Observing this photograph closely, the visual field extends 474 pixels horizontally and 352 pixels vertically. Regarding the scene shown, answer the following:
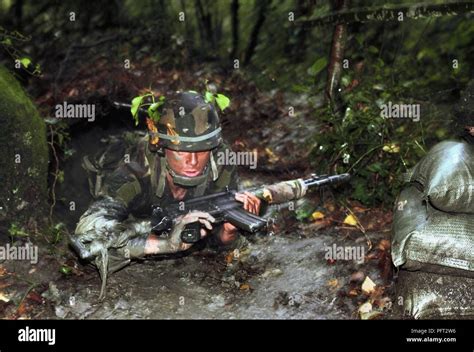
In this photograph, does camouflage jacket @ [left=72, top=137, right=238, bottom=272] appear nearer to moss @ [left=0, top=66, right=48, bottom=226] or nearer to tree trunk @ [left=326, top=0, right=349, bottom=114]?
moss @ [left=0, top=66, right=48, bottom=226]

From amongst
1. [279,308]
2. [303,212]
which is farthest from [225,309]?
[303,212]

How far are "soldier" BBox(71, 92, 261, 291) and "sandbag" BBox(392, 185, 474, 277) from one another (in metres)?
1.30

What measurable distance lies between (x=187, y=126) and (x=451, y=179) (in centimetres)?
204

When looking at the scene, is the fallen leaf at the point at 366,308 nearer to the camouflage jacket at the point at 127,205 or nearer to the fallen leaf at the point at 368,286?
the fallen leaf at the point at 368,286

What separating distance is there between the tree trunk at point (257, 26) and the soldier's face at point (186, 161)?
408cm

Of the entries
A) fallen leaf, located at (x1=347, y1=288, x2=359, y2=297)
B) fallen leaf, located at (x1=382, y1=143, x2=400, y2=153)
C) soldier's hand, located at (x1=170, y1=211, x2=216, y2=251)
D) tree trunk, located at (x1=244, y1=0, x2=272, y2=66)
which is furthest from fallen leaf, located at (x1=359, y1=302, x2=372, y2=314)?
tree trunk, located at (x1=244, y1=0, x2=272, y2=66)

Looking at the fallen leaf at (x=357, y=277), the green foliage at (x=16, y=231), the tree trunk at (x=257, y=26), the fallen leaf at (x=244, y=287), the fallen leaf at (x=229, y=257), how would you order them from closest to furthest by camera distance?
the fallen leaf at (x=357, y=277)
the fallen leaf at (x=244, y=287)
the green foliage at (x=16, y=231)
the fallen leaf at (x=229, y=257)
the tree trunk at (x=257, y=26)

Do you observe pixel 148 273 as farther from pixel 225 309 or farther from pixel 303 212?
pixel 303 212

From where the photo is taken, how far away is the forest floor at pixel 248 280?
13.9ft

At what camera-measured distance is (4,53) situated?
5820 millimetres

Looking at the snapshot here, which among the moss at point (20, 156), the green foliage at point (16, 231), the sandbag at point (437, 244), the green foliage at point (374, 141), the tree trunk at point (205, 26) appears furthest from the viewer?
the tree trunk at point (205, 26)

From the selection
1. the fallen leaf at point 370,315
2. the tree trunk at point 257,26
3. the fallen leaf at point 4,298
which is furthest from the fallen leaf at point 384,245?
the tree trunk at point 257,26

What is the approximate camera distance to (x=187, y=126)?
448 cm
